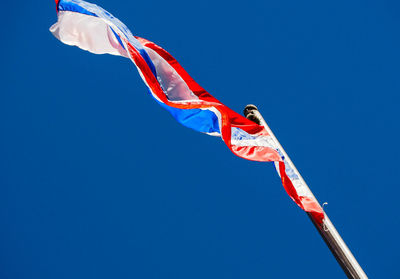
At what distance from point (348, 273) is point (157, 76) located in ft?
16.7

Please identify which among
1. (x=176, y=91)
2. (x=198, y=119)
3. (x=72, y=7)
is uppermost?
(x=72, y=7)

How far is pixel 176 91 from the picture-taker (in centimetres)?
835

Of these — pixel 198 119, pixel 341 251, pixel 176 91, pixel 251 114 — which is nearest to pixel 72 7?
pixel 176 91

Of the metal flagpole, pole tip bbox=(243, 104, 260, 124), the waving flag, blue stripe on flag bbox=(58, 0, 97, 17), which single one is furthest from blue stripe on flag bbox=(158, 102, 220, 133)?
blue stripe on flag bbox=(58, 0, 97, 17)

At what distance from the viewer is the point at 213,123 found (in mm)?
7613

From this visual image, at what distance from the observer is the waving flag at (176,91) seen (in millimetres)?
6909

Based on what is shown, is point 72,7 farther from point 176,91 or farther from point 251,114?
point 251,114

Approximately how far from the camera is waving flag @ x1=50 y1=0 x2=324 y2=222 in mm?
6909

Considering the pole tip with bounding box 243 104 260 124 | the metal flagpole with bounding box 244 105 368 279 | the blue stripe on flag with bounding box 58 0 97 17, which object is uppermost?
the blue stripe on flag with bounding box 58 0 97 17

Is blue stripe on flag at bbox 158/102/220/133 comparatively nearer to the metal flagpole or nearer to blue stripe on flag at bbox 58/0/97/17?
the metal flagpole

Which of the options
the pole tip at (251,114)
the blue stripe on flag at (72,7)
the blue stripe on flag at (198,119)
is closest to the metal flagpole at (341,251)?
the blue stripe on flag at (198,119)

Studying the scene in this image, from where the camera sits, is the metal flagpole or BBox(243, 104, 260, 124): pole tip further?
BBox(243, 104, 260, 124): pole tip

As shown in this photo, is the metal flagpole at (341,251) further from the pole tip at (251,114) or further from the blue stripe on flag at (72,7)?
the blue stripe on flag at (72,7)

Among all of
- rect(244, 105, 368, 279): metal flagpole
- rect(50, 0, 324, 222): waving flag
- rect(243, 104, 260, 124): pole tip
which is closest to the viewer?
rect(244, 105, 368, 279): metal flagpole
